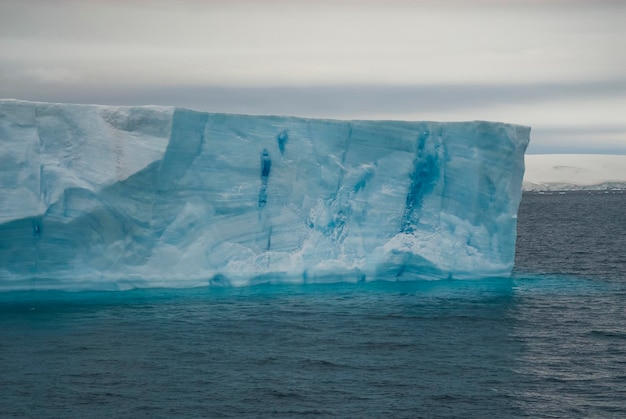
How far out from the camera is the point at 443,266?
19406mm

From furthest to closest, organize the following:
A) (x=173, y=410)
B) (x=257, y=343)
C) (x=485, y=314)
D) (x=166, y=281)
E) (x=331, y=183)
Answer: (x=331, y=183), (x=166, y=281), (x=485, y=314), (x=257, y=343), (x=173, y=410)

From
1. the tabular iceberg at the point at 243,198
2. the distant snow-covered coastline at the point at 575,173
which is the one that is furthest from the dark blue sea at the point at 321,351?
the distant snow-covered coastline at the point at 575,173

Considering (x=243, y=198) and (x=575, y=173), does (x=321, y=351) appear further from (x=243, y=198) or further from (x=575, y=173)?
(x=575, y=173)

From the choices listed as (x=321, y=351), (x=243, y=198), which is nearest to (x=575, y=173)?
(x=243, y=198)

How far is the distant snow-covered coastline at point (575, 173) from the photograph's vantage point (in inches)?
3900

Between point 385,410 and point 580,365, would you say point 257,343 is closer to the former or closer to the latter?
point 385,410

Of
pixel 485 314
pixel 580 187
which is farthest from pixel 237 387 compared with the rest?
pixel 580 187

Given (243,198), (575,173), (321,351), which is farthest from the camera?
(575,173)

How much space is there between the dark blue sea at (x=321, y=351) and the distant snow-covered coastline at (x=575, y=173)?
3253 inches

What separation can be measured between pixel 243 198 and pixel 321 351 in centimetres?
595

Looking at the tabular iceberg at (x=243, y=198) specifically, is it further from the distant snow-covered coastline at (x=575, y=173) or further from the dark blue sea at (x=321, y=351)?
the distant snow-covered coastline at (x=575, y=173)

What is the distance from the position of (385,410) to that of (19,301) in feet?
30.7

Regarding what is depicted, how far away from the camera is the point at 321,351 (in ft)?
43.3

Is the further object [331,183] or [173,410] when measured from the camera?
[331,183]
